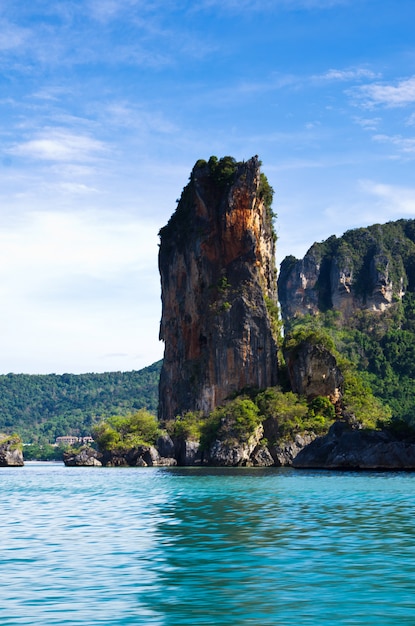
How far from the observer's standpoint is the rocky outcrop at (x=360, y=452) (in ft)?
205

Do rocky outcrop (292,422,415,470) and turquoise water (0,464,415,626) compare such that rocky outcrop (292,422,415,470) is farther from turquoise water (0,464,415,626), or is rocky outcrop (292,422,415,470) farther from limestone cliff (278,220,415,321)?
Answer: limestone cliff (278,220,415,321)

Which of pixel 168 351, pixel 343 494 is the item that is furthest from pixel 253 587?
pixel 168 351

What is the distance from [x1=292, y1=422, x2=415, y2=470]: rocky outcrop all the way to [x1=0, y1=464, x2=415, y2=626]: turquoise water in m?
30.9

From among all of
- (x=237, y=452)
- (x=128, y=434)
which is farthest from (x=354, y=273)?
(x=237, y=452)

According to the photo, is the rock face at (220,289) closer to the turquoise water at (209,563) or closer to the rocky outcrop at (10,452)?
the rocky outcrop at (10,452)

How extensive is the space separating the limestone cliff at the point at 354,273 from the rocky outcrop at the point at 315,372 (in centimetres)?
7383

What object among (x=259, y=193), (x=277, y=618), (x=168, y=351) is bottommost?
(x=277, y=618)

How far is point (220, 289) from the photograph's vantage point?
323ft

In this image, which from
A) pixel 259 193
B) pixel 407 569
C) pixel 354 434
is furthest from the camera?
pixel 259 193

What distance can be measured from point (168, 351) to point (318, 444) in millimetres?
45811

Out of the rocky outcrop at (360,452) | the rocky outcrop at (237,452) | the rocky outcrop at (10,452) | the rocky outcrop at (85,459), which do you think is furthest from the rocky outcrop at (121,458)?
the rocky outcrop at (360,452)

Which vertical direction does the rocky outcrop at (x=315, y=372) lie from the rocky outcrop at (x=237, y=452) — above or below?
above

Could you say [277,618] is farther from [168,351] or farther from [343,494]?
[168,351]

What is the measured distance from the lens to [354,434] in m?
65.2
